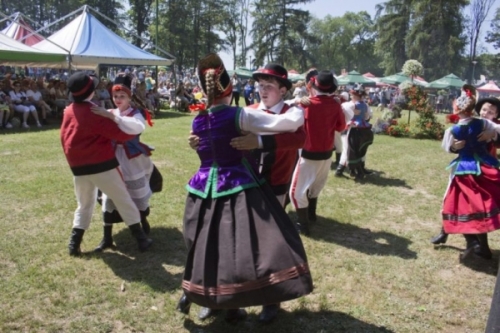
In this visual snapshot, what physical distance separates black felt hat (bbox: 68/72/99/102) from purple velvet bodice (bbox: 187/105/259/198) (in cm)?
153

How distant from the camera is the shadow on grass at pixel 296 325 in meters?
3.15

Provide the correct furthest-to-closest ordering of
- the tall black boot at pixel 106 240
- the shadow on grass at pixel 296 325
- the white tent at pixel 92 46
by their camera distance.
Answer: the white tent at pixel 92 46
the tall black boot at pixel 106 240
the shadow on grass at pixel 296 325

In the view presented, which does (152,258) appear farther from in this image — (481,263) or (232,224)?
(481,263)

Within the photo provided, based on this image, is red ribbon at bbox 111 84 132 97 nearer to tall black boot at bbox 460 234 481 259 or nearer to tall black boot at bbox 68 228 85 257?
tall black boot at bbox 68 228 85 257

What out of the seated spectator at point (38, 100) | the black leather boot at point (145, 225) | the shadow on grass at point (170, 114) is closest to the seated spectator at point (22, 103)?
the seated spectator at point (38, 100)

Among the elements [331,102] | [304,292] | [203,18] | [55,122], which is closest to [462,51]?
[203,18]

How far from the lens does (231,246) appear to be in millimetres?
2641

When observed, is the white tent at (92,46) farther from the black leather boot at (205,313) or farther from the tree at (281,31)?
the tree at (281,31)

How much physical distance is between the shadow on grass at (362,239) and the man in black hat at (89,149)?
2.36 meters

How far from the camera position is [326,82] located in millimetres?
4973

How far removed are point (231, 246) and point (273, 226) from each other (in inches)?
Result: 11.5

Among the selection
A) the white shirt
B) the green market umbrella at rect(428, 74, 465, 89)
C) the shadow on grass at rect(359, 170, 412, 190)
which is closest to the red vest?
the shadow on grass at rect(359, 170, 412, 190)

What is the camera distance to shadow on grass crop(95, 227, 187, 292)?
3903 millimetres

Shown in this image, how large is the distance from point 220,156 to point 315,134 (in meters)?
2.40
